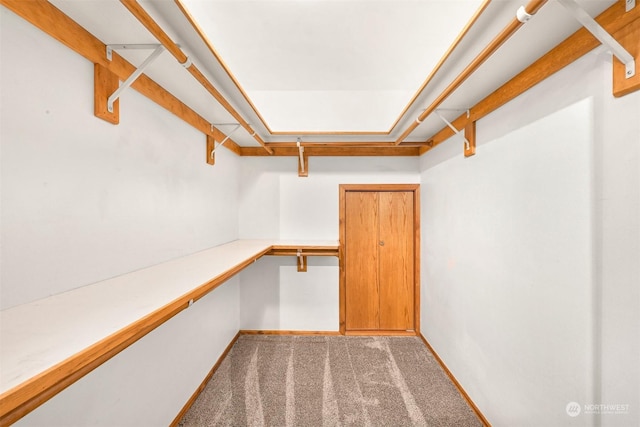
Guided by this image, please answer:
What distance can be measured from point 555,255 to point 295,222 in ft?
7.32

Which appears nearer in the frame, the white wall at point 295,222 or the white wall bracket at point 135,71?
the white wall bracket at point 135,71

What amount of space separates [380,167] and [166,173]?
212 centimetres

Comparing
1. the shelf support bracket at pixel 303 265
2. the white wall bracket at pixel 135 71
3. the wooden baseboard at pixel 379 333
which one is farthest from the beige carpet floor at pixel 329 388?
the white wall bracket at pixel 135 71

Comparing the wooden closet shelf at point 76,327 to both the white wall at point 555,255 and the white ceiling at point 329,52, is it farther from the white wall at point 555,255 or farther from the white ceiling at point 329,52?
the white wall at point 555,255

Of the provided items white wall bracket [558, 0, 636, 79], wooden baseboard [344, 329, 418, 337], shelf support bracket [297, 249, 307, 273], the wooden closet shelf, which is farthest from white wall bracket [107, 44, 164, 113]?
wooden baseboard [344, 329, 418, 337]

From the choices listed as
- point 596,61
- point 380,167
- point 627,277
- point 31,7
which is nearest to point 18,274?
point 31,7

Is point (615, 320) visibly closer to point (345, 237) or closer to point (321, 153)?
point (345, 237)

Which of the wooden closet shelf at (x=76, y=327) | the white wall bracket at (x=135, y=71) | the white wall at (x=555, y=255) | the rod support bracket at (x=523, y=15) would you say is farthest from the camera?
the white wall bracket at (x=135, y=71)

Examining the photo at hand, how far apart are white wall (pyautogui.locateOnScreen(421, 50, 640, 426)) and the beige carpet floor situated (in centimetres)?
33

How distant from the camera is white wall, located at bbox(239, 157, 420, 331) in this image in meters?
2.88

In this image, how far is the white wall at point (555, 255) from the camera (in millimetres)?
897

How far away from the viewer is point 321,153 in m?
2.86
